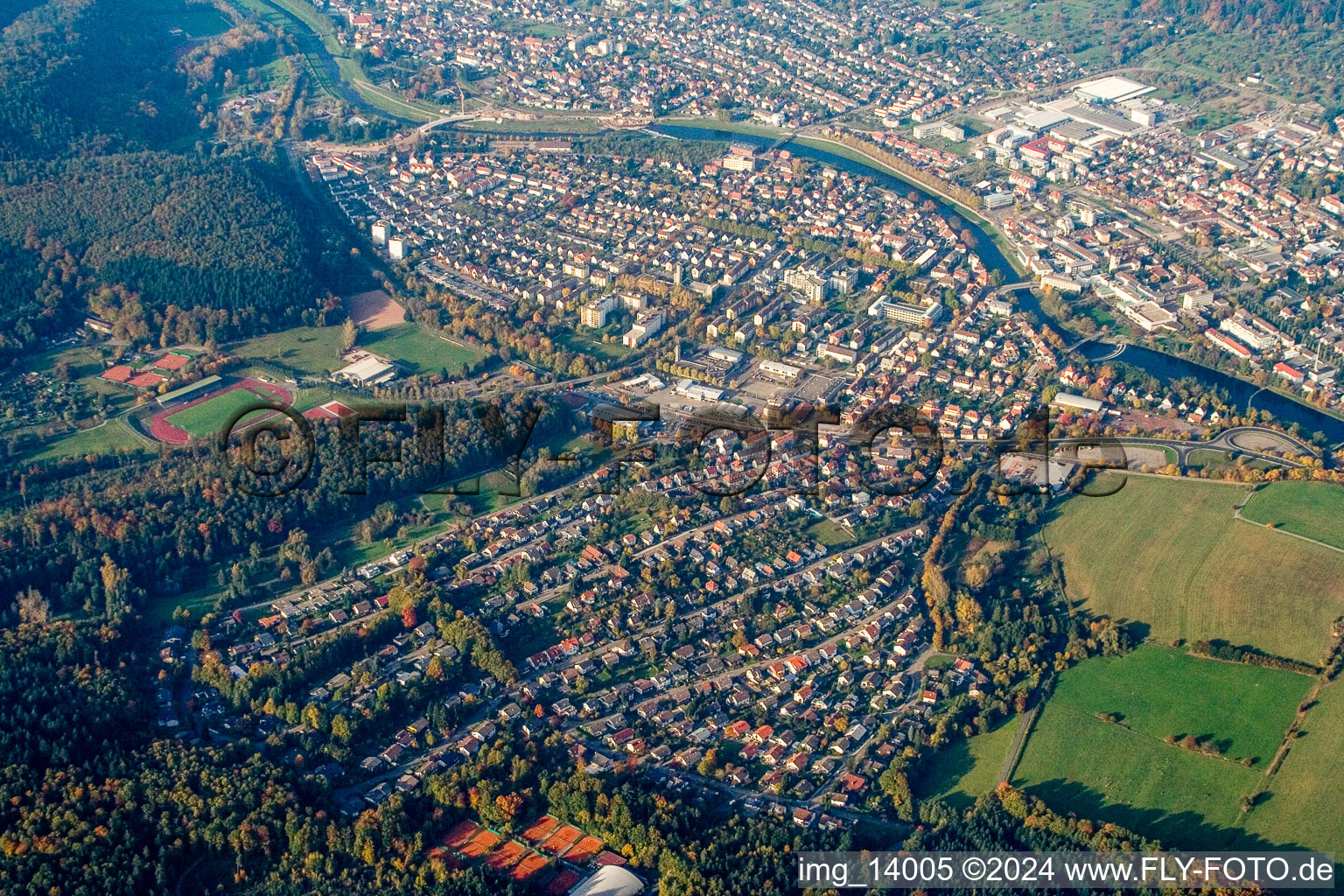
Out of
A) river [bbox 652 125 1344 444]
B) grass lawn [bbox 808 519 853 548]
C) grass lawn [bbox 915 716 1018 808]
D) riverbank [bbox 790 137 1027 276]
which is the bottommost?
grass lawn [bbox 915 716 1018 808]

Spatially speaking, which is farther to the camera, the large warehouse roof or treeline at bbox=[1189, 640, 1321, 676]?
the large warehouse roof

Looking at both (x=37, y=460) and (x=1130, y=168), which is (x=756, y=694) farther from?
(x=1130, y=168)

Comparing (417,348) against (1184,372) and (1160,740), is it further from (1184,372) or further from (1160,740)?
(1160,740)

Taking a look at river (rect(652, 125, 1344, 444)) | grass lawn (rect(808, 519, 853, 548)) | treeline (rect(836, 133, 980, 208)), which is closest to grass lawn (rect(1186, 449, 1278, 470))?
river (rect(652, 125, 1344, 444))

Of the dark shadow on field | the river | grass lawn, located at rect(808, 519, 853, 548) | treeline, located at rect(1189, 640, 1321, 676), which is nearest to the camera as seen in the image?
the dark shadow on field

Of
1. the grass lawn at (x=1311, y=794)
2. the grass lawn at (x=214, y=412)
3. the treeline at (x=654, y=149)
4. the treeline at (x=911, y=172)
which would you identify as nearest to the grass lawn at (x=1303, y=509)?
the grass lawn at (x=1311, y=794)

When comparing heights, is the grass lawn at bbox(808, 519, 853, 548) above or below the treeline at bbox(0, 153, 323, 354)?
below

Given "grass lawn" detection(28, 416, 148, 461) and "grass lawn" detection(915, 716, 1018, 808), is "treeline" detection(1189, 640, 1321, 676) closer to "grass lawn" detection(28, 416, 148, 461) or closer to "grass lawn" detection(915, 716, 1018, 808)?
"grass lawn" detection(915, 716, 1018, 808)

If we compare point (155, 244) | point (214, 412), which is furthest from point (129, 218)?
point (214, 412)
